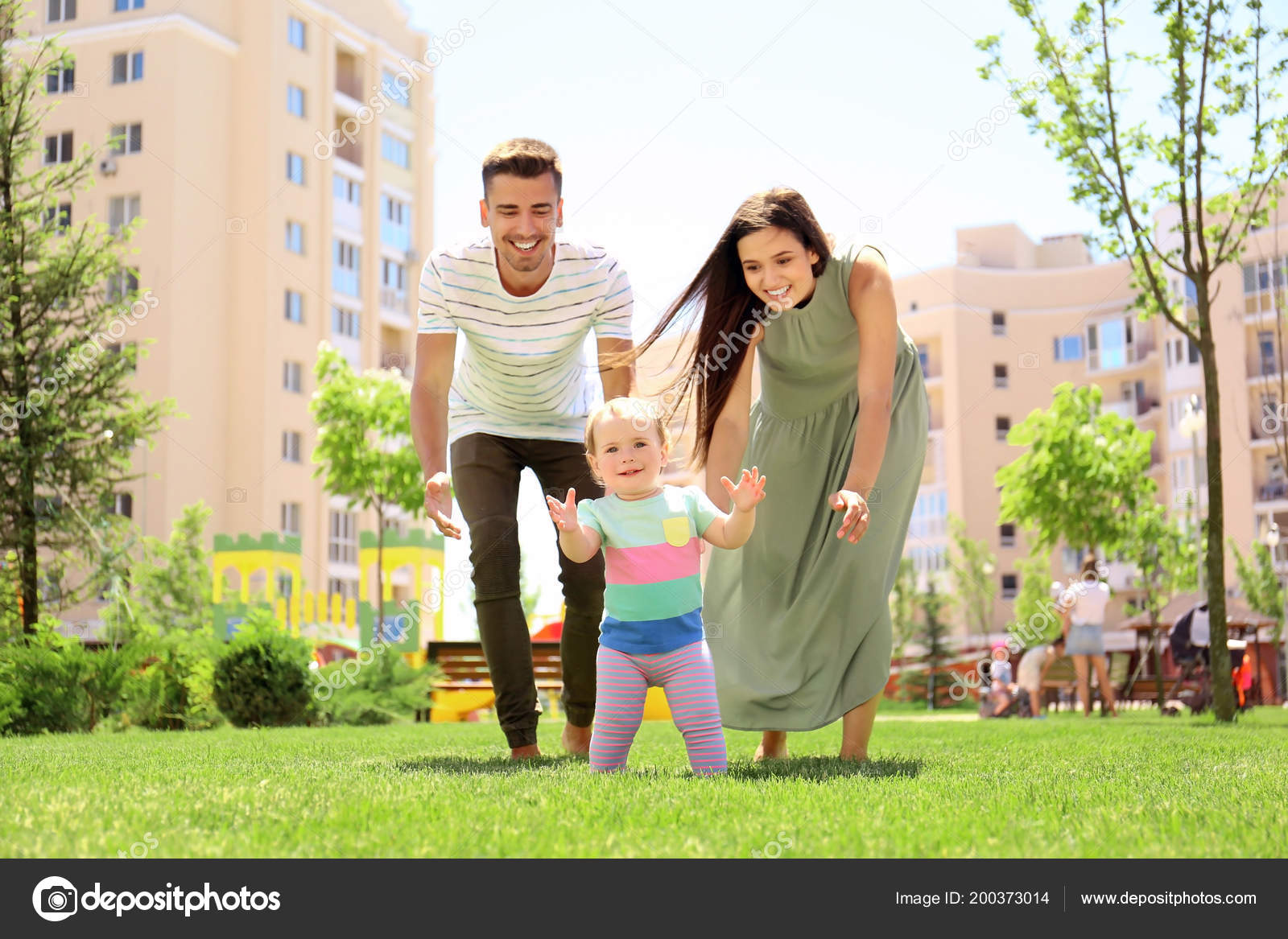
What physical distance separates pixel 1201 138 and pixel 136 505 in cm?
3698

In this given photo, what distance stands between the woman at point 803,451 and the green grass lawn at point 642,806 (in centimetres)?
35

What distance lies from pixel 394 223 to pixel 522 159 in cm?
4931

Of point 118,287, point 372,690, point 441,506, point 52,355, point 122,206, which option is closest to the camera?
point 441,506

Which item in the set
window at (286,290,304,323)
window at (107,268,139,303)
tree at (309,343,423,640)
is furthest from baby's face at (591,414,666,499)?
window at (286,290,304,323)

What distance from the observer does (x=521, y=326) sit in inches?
210

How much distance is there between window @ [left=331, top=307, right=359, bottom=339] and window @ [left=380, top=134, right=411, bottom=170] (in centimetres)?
716

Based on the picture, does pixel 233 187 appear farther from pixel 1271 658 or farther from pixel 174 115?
pixel 1271 658

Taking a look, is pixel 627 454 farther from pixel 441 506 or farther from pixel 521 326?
pixel 521 326

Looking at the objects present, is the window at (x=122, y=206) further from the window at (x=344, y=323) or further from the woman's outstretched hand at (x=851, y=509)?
the woman's outstretched hand at (x=851, y=509)

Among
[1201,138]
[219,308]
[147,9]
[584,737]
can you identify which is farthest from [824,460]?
[147,9]

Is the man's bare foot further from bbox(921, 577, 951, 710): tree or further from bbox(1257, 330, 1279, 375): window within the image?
bbox(1257, 330, 1279, 375): window

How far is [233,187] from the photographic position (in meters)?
46.7
